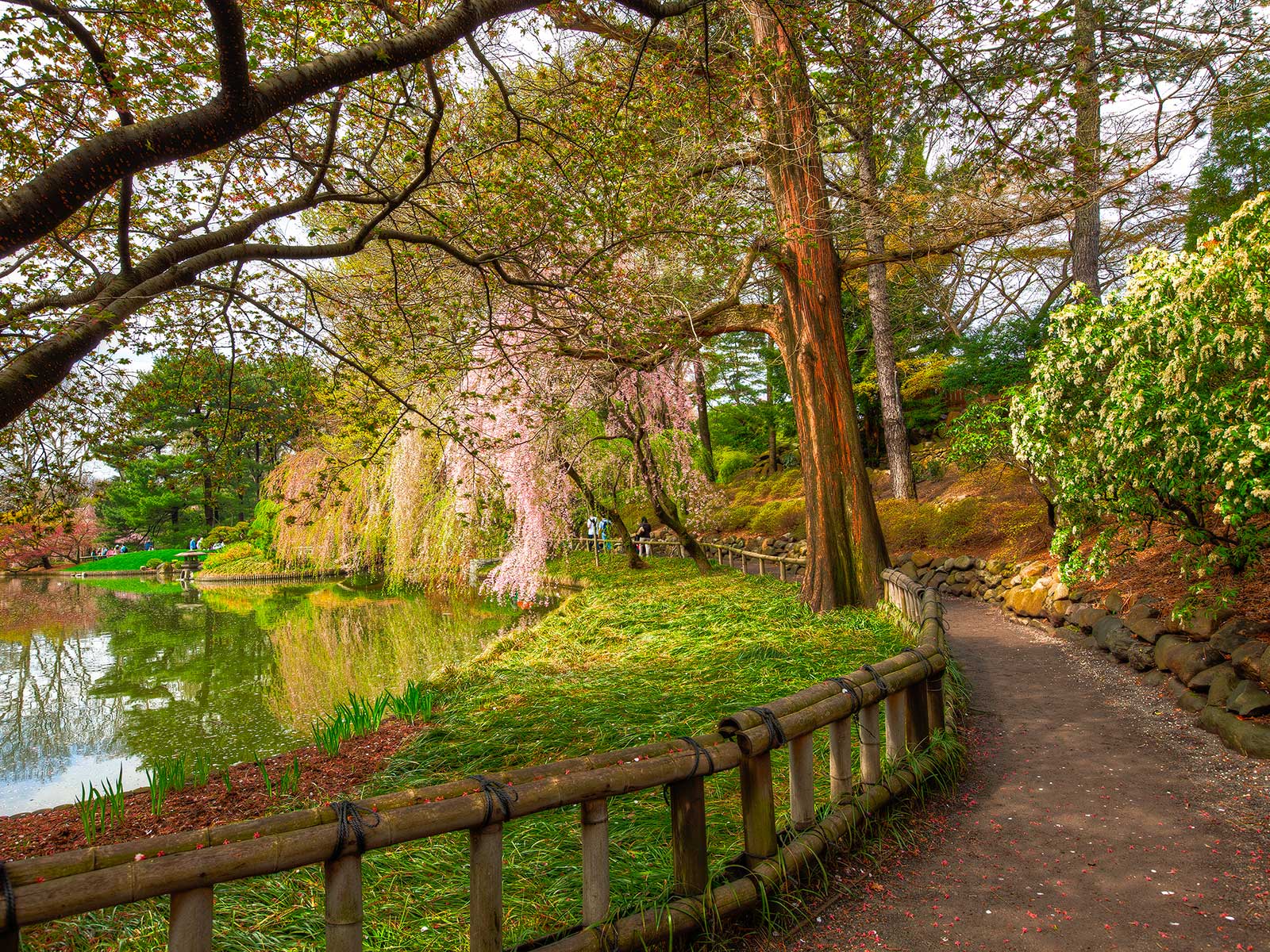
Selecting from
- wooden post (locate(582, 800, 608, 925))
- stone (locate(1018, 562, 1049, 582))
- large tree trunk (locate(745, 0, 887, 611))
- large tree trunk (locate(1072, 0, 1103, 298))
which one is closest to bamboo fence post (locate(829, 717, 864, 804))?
wooden post (locate(582, 800, 608, 925))

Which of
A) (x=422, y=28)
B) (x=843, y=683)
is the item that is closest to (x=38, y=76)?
(x=422, y=28)

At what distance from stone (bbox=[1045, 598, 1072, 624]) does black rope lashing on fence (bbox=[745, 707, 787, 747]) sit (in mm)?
5905

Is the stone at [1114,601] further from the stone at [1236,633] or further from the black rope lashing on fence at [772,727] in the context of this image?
the black rope lashing on fence at [772,727]

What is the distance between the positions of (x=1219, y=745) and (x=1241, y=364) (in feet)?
7.08

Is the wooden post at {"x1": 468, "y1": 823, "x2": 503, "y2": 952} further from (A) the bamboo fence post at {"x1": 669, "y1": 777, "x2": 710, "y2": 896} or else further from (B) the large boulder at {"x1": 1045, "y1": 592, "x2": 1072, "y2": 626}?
(B) the large boulder at {"x1": 1045, "y1": 592, "x2": 1072, "y2": 626}

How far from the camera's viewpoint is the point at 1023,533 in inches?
388

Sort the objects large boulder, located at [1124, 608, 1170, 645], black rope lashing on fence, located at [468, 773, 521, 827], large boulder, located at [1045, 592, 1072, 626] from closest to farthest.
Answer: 1. black rope lashing on fence, located at [468, 773, 521, 827]
2. large boulder, located at [1124, 608, 1170, 645]
3. large boulder, located at [1045, 592, 1072, 626]

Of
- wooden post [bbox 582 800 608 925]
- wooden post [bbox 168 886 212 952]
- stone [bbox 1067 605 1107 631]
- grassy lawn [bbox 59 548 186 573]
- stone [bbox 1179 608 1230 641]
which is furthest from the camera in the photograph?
grassy lawn [bbox 59 548 186 573]

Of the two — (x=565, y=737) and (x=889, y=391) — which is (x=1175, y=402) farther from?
(x=889, y=391)

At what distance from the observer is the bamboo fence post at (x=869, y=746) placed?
3.28 metres

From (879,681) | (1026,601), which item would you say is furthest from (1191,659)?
(1026,601)

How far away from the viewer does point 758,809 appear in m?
2.61

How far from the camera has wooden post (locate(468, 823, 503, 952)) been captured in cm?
204

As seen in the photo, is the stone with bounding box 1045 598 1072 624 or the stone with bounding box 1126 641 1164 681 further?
the stone with bounding box 1045 598 1072 624
